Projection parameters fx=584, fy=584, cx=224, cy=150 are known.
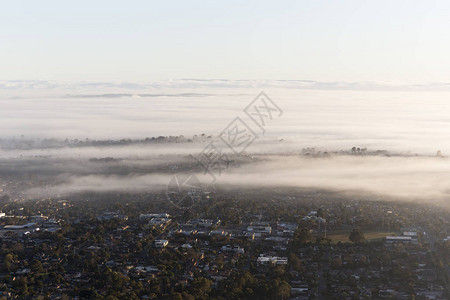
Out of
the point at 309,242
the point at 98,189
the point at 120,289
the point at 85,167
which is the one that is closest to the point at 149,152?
the point at 85,167

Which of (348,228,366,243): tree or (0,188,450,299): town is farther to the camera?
(348,228,366,243): tree

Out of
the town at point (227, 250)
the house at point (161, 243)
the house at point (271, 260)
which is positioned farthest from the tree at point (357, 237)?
the house at point (161, 243)

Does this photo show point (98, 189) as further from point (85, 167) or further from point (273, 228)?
point (273, 228)

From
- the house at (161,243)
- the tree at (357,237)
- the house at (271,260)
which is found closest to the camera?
the house at (271,260)

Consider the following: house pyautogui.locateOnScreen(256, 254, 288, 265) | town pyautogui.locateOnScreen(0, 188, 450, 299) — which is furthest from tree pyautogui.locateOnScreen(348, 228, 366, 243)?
house pyautogui.locateOnScreen(256, 254, 288, 265)

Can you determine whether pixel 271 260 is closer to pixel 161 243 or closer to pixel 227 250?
pixel 227 250

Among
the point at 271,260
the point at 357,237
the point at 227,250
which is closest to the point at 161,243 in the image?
the point at 227,250

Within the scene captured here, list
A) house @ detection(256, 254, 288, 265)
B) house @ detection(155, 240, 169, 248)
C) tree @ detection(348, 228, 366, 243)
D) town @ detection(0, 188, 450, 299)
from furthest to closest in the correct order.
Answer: tree @ detection(348, 228, 366, 243)
house @ detection(155, 240, 169, 248)
house @ detection(256, 254, 288, 265)
town @ detection(0, 188, 450, 299)

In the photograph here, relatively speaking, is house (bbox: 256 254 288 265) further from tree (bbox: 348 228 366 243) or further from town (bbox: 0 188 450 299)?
tree (bbox: 348 228 366 243)

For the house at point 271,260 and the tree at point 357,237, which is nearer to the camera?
the house at point 271,260

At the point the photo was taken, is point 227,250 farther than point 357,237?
No

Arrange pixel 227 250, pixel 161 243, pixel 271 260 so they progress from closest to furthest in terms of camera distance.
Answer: pixel 271 260
pixel 227 250
pixel 161 243

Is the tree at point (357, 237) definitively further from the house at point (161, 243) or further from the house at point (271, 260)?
the house at point (161, 243)
